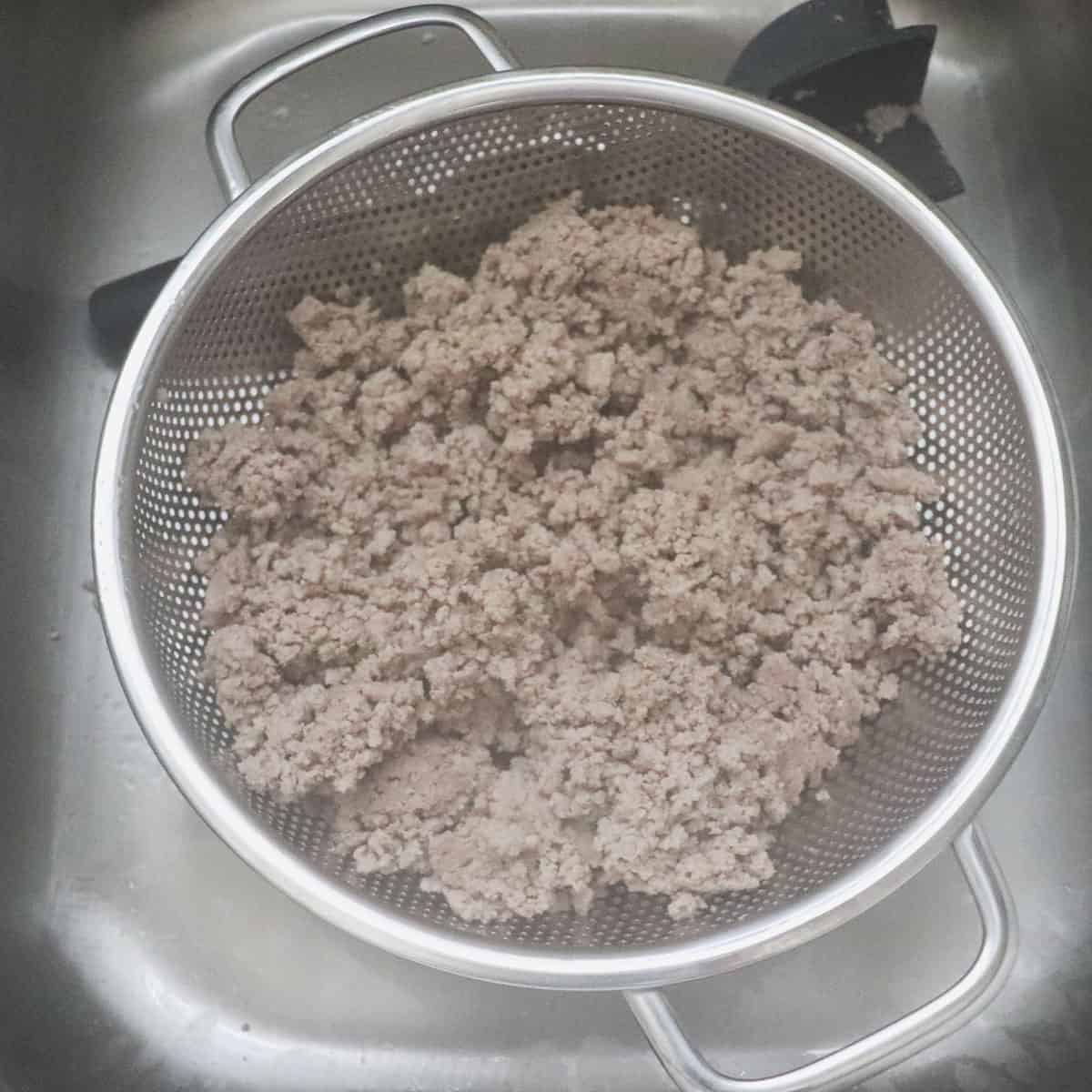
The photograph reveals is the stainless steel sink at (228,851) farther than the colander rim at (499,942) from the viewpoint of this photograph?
Yes

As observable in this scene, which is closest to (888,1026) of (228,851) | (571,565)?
(571,565)

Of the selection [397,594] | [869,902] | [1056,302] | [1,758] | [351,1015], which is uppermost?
[1056,302]

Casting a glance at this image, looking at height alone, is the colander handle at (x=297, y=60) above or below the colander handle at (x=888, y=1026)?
above

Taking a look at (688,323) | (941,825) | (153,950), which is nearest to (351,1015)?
(153,950)

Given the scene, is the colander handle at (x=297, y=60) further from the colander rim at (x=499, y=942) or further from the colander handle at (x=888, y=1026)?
the colander handle at (x=888, y=1026)

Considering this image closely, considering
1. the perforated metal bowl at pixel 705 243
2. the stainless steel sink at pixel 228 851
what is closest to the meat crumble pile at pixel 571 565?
the perforated metal bowl at pixel 705 243

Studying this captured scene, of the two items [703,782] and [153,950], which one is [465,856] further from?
[153,950]
